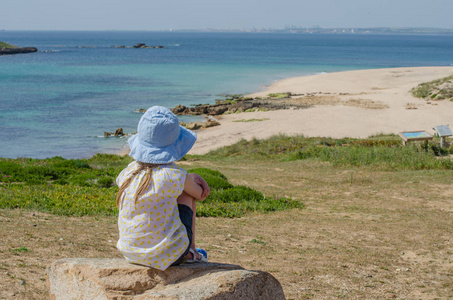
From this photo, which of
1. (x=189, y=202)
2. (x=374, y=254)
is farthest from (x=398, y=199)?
(x=189, y=202)

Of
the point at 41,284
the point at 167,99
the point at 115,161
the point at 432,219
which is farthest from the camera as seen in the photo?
the point at 167,99

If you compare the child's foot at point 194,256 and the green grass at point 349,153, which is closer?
the child's foot at point 194,256

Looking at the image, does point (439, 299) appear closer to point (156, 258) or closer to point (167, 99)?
point (156, 258)

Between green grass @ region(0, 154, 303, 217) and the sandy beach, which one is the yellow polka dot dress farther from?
the sandy beach

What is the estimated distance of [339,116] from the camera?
35406 millimetres

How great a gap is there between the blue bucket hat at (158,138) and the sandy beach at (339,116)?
21.2 metres

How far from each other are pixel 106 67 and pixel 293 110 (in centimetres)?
5035

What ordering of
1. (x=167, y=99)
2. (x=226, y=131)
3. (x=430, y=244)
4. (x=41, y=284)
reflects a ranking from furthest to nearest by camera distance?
1. (x=167, y=99)
2. (x=226, y=131)
3. (x=430, y=244)
4. (x=41, y=284)

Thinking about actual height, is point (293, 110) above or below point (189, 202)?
below

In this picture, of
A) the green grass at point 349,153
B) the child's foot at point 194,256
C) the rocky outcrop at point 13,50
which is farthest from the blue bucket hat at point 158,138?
the rocky outcrop at point 13,50

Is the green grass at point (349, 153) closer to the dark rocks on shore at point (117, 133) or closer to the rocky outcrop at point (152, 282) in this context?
the dark rocks on shore at point (117, 133)

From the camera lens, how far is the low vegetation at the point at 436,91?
41.2 metres

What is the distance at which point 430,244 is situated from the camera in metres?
8.40

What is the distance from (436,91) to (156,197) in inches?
1736
